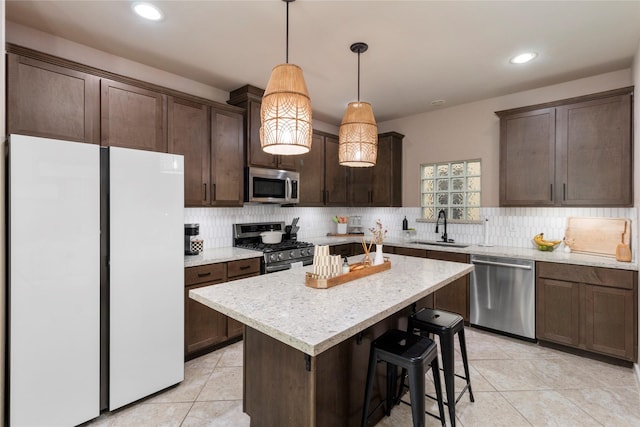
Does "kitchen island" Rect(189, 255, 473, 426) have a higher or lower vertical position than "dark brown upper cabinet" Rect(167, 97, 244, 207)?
lower

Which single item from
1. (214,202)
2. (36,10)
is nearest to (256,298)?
(214,202)

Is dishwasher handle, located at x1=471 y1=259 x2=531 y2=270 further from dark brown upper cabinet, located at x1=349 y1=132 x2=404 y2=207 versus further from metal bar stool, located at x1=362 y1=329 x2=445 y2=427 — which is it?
metal bar stool, located at x1=362 y1=329 x2=445 y2=427

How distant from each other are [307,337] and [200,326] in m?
2.15

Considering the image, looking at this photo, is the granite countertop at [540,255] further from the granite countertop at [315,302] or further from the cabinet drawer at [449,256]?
the granite countertop at [315,302]

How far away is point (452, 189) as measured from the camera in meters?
4.41

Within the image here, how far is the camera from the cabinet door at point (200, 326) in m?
2.86

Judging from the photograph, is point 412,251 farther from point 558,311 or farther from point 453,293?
point 558,311

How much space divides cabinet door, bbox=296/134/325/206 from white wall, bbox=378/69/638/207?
1.27m

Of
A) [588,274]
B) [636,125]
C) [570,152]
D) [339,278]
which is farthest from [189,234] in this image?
[636,125]

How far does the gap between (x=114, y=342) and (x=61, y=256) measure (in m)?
0.68

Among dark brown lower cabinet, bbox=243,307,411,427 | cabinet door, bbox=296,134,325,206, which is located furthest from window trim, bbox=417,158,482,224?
dark brown lower cabinet, bbox=243,307,411,427

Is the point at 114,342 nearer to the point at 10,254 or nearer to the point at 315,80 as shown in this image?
the point at 10,254

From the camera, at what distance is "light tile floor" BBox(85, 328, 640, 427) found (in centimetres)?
212

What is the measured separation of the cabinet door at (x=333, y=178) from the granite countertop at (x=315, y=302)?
8.53ft
